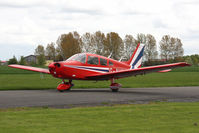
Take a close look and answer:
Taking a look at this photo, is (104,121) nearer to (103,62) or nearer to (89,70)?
(89,70)

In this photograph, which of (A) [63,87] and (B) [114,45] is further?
(B) [114,45]

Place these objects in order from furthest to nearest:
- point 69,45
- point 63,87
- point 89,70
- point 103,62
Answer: point 69,45 < point 103,62 < point 89,70 < point 63,87

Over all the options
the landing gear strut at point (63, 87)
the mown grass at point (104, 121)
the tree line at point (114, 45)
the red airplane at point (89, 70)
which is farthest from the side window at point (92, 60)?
the tree line at point (114, 45)

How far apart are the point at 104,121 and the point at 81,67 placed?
450 inches

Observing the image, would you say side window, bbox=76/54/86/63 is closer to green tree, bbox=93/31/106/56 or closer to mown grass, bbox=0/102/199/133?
mown grass, bbox=0/102/199/133

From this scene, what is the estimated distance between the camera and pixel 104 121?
7.82m

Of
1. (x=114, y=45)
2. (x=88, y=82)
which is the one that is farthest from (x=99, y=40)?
(x=88, y=82)

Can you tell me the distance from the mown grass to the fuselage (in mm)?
8731

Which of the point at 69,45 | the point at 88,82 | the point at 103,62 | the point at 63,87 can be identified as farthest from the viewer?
the point at 69,45

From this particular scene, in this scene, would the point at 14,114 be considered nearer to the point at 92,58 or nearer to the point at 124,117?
the point at 124,117

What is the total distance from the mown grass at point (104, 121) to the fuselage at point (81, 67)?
873 centimetres

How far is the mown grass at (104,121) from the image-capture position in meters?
6.79

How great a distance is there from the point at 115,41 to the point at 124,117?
92.4 meters

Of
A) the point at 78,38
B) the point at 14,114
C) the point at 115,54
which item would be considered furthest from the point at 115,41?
the point at 14,114
